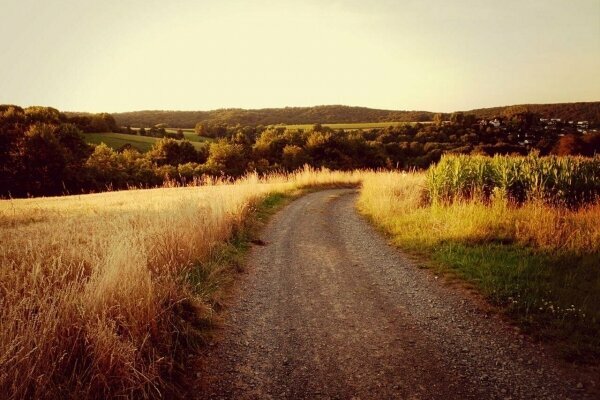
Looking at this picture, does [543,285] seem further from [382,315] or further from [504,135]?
[504,135]

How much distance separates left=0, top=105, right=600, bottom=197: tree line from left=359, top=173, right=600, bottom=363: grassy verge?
21079mm

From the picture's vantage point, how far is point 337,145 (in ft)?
183

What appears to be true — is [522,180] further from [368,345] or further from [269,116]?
[269,116]

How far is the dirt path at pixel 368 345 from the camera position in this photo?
360 cm

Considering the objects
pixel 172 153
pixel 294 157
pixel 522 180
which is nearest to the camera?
pixel 522 180

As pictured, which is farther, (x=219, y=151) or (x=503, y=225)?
(x=219, y=151)

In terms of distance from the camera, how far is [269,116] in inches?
4427

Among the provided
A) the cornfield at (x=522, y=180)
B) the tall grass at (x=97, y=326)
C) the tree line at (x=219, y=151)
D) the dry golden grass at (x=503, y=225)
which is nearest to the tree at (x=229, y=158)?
the tree line at (x=219, y=151)

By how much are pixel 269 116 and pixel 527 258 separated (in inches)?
4326

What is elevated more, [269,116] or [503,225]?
[269,116]

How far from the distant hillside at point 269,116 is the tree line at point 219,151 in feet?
120

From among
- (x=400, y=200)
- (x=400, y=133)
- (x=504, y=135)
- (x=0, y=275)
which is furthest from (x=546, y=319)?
(x=400, y=133)

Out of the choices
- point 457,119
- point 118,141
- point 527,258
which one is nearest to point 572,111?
point 457,119

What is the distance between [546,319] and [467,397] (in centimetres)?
229
